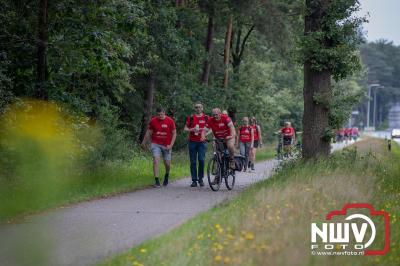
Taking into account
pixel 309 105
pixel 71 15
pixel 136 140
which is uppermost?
pixel 71 15

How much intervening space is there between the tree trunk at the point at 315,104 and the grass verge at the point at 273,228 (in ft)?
13.8

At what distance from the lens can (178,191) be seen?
15.5 metres

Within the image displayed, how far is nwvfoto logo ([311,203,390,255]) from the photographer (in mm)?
7598

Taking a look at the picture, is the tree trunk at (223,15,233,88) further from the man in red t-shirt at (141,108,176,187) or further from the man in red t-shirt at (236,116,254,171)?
the man in red t-shirt at (141,108,176,187)

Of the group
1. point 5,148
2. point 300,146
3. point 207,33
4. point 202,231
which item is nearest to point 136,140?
point 207,33

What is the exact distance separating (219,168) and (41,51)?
4656 millimetres

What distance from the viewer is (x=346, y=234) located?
27.1 ft

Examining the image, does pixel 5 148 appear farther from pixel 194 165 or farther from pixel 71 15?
pixel 194 165

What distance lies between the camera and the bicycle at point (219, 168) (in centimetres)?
1577

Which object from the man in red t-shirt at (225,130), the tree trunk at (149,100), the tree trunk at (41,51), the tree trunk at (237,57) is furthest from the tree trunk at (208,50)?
the tree trunk at (41,51)

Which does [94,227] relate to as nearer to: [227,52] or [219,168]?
[219,168]

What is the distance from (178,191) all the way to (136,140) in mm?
17507

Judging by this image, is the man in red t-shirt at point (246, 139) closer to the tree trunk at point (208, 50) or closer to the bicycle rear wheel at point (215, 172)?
the bicycle rear wheel at point (215, 172)

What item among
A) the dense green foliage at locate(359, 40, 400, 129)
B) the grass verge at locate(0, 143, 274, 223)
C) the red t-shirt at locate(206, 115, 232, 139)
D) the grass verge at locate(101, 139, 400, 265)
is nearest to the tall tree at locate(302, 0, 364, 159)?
the red t-shirt at locate(206, 115, 232, 139)
